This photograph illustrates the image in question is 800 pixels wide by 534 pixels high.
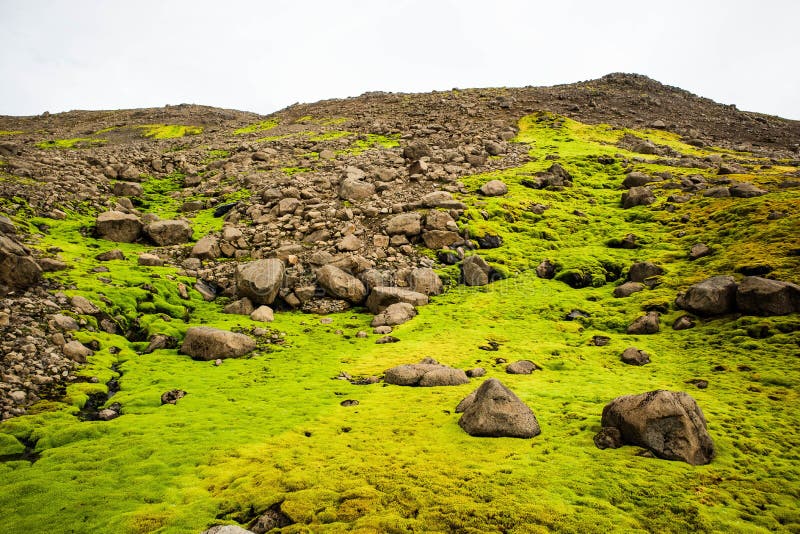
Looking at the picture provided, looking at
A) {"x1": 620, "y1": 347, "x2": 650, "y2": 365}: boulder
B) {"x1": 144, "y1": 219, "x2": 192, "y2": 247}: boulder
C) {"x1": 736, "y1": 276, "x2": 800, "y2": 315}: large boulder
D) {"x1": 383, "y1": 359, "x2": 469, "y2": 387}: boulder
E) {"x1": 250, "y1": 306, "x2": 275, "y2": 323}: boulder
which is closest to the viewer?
{"x1": 383, "y1": 359, "x2": 469, "y2": 387}: boulder

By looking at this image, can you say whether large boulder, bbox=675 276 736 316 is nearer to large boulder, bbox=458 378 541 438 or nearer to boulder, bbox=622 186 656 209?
large boulder, bbox=458 378 541 438

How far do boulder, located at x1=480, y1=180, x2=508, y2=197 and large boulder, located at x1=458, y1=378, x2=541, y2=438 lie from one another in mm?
21734

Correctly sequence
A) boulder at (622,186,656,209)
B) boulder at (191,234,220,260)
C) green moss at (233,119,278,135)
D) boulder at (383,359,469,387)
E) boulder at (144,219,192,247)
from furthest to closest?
green moss at (233,119,278,135) < boulder at (622,186,656,209) < boulder at (144,219,192,247) < boulder at (191,234,220,260) < boulder at (383,359,469,387)

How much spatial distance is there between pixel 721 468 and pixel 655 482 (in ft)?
5.05

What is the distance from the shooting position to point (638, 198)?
2647 cm

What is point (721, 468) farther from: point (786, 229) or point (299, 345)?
point (786, 229)

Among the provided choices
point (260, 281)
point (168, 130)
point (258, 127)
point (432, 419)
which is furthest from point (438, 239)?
point (168, 130)

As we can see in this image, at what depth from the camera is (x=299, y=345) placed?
52.3ft

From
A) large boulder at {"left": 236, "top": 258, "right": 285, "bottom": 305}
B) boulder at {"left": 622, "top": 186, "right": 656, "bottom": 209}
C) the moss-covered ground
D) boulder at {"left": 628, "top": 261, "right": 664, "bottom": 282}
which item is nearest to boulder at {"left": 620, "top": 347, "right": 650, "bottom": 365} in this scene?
the moss-covered ground

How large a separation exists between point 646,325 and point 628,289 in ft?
10.9

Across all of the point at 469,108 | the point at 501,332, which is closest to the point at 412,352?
the point at 501,332

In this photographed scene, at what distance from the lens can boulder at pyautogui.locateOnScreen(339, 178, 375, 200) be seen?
27562 millimetres

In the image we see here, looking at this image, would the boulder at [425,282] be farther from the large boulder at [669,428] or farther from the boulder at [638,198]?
the boulder at [638,198]

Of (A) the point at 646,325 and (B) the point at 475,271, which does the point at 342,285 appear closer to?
(B) the point at 475,271
